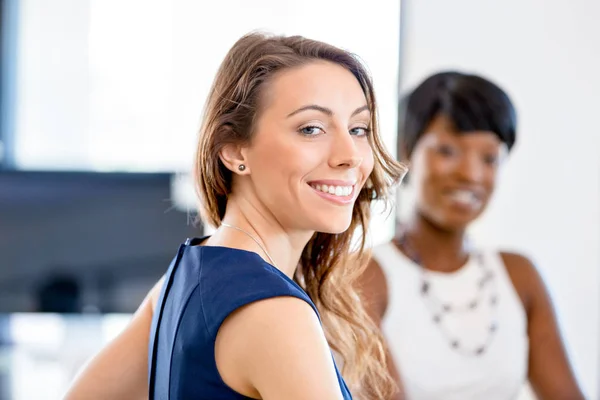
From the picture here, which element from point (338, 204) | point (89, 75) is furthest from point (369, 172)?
point (89, 75)

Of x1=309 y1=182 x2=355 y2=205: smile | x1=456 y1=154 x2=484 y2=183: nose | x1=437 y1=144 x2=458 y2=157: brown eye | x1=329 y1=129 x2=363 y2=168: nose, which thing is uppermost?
x1=329 y1=129 x2=363 y2=168: nose

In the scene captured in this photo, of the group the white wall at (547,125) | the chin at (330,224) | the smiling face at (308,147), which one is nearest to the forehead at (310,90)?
the smiling face at (308,147)

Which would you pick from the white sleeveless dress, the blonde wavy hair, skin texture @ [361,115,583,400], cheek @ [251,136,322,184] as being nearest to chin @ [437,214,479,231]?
skin texture @ [361,115,583,400]

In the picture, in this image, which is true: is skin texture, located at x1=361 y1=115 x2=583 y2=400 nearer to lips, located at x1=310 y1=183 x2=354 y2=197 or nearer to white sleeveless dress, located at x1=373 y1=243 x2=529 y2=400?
white sleeveless dress, located at x1=373 y1=243 x2=529 y2=400

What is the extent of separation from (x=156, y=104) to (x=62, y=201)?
1.87 ft

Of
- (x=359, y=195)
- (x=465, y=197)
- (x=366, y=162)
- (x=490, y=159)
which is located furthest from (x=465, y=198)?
(x=366, y=162)

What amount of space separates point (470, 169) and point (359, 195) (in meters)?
0.71

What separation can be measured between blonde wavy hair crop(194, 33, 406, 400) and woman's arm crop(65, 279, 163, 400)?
7.7 inches

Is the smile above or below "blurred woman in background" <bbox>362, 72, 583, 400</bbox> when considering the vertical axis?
above

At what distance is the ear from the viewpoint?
1202 millimetres

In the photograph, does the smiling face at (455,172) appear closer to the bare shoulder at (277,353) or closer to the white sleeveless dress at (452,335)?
the white sleeveless dress at (452,335)

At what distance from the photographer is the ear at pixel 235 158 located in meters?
1.20

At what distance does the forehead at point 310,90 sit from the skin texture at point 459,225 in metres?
0.85

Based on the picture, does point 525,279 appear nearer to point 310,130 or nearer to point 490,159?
point 490,159
